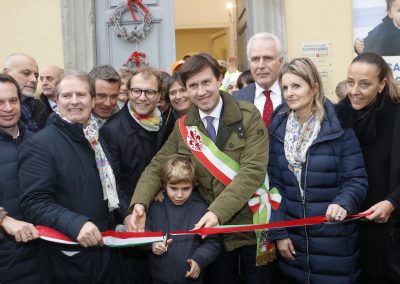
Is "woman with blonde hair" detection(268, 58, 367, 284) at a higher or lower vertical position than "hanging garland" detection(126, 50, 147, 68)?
lower

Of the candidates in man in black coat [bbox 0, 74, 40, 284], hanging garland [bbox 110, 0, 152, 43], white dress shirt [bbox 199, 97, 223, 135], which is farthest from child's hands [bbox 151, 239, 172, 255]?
hanging garland [bbox 110, 0, 152, 43]

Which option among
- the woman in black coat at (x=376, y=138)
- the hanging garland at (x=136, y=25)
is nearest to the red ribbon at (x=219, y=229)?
the woman in black coat at (x=376, y=138)

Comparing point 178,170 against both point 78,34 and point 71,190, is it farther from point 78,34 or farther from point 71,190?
point 78,34

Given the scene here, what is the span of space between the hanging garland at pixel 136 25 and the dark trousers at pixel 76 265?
14.5 feet

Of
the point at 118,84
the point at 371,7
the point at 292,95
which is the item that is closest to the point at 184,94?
the point at 118,84

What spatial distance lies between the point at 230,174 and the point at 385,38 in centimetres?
460

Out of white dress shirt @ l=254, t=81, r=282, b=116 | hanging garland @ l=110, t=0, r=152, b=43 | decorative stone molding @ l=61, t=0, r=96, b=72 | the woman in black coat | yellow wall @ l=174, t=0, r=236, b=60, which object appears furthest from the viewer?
yellow wall @ l=174, t=0, r=236, b=60

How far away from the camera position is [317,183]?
292 centimetres

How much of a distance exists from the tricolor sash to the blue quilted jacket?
0.17m

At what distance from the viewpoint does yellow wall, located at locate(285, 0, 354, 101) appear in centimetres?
650

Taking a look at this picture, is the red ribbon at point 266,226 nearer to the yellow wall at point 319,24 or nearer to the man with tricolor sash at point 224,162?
the man with tricolor sash at point 224,162

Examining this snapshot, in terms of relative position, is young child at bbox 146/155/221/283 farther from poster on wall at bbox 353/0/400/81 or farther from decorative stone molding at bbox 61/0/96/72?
poster on wall at bbox 353/0/400/81

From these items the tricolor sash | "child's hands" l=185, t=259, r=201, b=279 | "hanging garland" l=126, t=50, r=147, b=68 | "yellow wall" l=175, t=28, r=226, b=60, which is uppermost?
"yellow wall" l=175, t=28, r=226, b=60

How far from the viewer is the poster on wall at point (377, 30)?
21.3 ft
